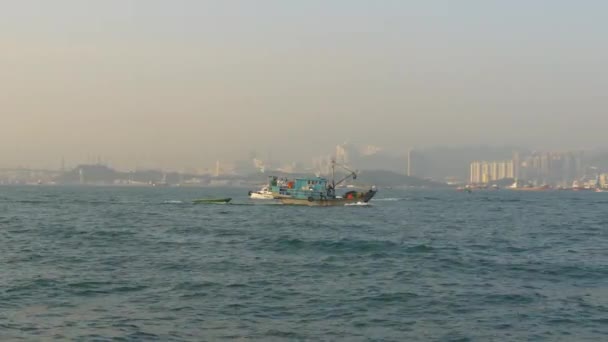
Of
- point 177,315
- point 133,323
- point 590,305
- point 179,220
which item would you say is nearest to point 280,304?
point 177,315

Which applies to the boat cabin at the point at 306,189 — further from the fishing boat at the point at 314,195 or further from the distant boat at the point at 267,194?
the distant boat at the point at 267,194

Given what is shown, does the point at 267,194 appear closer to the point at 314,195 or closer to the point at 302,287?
the point at 314,195

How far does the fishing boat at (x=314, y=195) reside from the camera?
85.4 metres

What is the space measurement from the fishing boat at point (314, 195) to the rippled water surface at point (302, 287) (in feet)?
137

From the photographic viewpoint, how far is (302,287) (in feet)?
77.6

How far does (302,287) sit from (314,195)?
62239 millimetres

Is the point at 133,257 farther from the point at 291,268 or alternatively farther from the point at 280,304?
the point at 280,304

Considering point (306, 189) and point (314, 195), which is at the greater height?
point (306, 189)

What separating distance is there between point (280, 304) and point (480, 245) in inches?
796

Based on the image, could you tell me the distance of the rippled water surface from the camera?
57.9 feet

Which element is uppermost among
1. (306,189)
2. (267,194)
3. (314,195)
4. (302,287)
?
(306,189)

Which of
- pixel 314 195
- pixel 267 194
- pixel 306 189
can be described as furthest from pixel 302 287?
pixel 267 194

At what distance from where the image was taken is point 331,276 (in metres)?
26.3

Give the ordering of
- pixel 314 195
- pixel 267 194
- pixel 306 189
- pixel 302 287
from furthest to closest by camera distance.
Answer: pixel 267 194 → pixel 306 189 → pixel 314 195 → pixel 302 287
